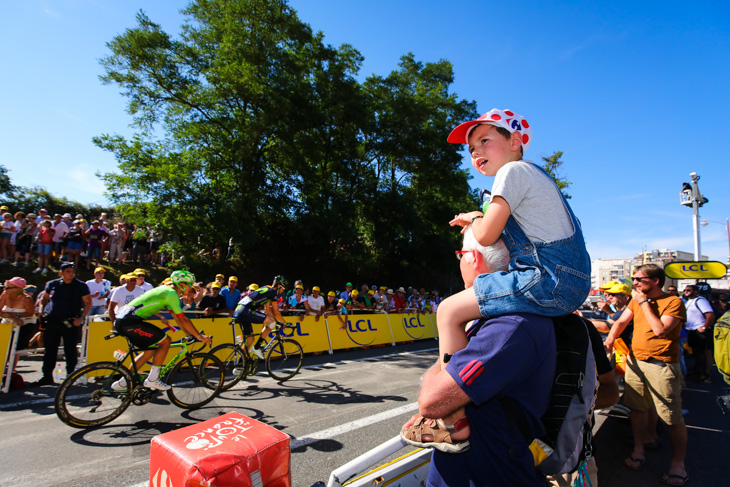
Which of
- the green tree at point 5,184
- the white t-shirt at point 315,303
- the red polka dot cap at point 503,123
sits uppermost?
the green tree at point 5,184

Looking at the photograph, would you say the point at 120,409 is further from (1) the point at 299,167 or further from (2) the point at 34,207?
(2) the point at 34,207

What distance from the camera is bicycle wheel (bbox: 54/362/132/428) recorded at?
15.3 ft

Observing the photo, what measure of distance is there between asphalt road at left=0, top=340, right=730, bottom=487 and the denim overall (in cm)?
306

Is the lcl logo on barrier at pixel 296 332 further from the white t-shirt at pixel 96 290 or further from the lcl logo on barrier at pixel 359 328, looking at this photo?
the white t-shirt at pixel 96 290

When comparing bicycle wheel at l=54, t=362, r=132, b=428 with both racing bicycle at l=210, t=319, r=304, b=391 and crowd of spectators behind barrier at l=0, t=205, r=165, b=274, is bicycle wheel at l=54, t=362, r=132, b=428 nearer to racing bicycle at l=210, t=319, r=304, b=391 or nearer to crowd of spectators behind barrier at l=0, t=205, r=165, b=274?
racing bicycle at l=210, t=319, r=304, b=391

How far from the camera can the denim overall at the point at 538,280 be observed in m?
1.18

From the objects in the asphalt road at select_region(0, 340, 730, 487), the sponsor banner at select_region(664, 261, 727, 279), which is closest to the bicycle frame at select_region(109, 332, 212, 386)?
the asphalt road at select_region(0, 340, 730, 487)

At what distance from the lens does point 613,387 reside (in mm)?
1807

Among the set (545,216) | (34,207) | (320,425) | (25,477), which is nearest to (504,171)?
(545,216)

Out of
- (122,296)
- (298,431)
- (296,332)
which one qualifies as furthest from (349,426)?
(122,296)

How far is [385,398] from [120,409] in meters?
3.81

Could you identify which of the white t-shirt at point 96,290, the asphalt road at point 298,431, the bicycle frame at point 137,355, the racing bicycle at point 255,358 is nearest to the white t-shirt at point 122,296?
the white t-shirt at point 96,290

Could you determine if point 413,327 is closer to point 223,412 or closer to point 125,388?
point 223,412

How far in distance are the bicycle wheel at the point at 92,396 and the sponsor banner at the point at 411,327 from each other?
927 centimetres
